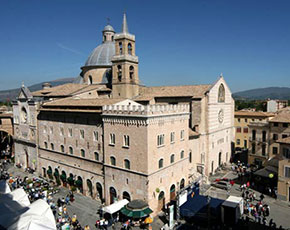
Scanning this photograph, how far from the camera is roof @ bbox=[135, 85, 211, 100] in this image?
37594 millimetres

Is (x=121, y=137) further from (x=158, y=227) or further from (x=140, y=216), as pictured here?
(x=158, y=227)

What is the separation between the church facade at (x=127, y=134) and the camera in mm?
25391

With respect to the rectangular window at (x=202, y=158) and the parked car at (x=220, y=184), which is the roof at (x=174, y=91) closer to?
the rectangular window at (x=202, y=158)

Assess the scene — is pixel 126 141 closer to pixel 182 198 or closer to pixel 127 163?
pixel 127 163

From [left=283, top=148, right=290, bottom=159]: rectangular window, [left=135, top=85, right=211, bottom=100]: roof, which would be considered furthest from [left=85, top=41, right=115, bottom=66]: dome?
[left=283, top=148, right=290, bottom=159]: rectangular window

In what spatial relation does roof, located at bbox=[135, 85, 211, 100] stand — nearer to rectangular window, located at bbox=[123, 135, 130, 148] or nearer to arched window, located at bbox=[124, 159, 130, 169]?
rectangular window, located at bbox=[123, 135, 130, 148]

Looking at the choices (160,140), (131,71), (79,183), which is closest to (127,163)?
(160,140)

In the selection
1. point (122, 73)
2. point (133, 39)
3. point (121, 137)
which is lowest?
point (121, 137)

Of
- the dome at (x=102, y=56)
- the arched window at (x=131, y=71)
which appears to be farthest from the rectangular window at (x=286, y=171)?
the dome at (x=102, y=56)

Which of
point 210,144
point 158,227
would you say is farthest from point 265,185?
point 158,227

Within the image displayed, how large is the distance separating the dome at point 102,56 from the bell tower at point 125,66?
27.2 ft

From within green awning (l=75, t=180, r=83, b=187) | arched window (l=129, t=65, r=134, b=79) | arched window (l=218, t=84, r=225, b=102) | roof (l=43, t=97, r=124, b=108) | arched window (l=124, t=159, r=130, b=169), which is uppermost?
arched window (l=129, t=65, r=134, b=79)

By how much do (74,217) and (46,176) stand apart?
15.5 metres

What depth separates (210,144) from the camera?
3872 centimetres
